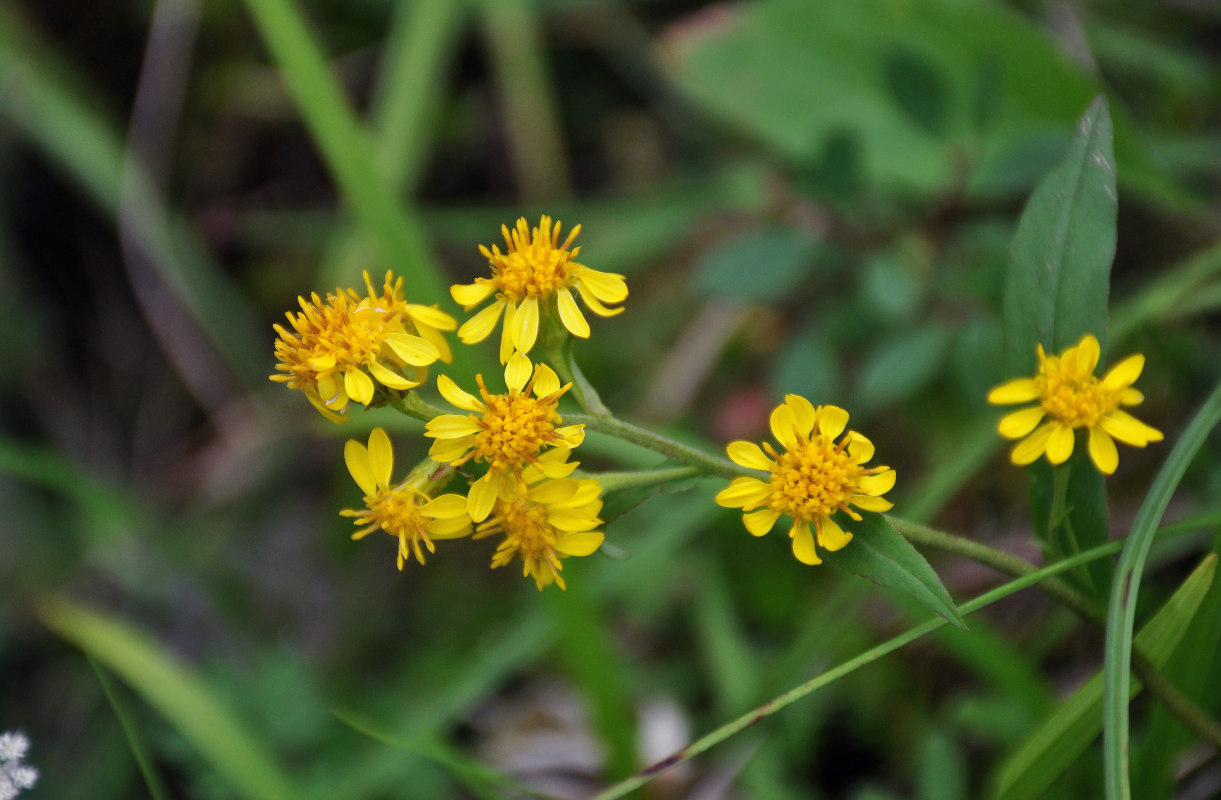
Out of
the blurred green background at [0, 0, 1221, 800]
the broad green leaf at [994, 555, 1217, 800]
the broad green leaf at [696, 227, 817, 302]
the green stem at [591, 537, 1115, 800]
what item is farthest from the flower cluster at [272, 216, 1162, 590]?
the broad green leaf at [696, 227, 817, 302]

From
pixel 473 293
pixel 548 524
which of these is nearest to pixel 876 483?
pixel 548 524

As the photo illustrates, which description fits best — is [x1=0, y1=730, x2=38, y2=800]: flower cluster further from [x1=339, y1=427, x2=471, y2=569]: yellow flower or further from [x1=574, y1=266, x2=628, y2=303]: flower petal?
[x1=574, y1=266, x2=628, y2=303]: flower petal

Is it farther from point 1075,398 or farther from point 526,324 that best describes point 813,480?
point 526,324

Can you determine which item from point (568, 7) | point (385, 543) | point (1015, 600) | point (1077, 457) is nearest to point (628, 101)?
point (568, 7)

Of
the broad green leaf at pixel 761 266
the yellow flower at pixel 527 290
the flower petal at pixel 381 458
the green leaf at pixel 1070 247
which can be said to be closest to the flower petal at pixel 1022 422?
the green leaf at pixel 1070 247

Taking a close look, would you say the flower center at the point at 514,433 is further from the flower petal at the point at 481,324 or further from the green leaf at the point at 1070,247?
the green leaf at the point at 1070,247

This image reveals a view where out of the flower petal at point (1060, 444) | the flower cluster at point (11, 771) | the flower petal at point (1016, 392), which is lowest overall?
the flower cluster at point (11, 771)

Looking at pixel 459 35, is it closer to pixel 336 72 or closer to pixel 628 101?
pixel 336 72
